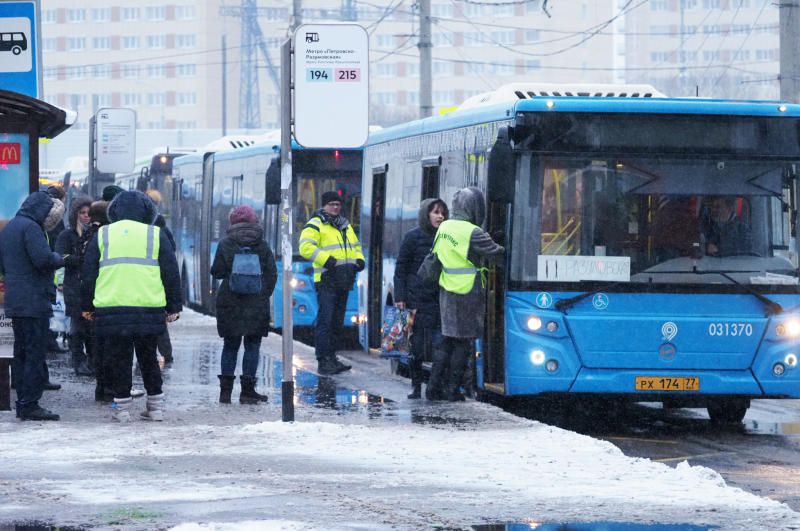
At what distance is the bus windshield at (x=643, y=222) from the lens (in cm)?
1345

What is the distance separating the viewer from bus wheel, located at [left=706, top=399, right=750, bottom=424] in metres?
14.4

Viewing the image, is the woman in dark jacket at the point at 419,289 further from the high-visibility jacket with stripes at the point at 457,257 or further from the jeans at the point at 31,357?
the jeans at the point at 31,357

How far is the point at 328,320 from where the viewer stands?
17266mm

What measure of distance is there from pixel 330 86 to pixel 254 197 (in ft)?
46.8

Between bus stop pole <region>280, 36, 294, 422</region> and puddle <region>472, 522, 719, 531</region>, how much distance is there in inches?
148

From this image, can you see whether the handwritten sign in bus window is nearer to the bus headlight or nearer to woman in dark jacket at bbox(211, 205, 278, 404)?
the bus headlight

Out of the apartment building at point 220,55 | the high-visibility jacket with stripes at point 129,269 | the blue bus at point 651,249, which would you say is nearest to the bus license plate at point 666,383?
the blue bus at point 651,249

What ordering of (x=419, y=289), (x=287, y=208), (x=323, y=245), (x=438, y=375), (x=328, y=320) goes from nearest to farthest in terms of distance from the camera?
1. (x=287, y=208)
2. (x=438, y=375)
3. (x=419, y=289)
4. (x=328, y=320)
5. (x=323, y=245)

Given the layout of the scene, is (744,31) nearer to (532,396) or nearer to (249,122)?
(249,122)

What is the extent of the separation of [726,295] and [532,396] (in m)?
1.71

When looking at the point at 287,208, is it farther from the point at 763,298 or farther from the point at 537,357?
the point at 763,298

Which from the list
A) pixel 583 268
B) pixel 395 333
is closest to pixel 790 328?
pixel 583 268

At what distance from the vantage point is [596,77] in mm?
154000

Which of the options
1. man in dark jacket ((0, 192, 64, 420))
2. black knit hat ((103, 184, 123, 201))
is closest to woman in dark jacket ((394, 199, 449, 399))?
black knit hat ((103, 184, 123, 201))
